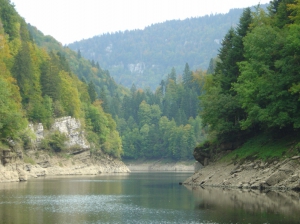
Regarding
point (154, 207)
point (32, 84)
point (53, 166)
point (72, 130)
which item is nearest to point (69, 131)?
point (72, 130)

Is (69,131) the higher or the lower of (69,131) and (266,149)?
the higher

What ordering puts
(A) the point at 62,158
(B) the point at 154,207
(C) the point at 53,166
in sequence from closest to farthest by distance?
1. (B) the point at 154,207
2. (C) the point at 53,166
3. (A) the point at 62,158

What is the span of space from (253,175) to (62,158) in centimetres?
7077

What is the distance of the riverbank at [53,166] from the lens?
90125 millimetres

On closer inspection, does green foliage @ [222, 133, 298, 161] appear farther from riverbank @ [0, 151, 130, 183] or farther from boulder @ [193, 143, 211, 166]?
riverbank @ [0, 151, 130, 183]

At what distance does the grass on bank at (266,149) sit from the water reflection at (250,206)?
5.91 metres

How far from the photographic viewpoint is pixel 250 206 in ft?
156

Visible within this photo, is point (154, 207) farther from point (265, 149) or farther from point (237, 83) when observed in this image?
point (237, 83)

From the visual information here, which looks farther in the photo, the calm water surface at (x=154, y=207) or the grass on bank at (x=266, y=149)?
the grass on bank at (x=266, y=149)

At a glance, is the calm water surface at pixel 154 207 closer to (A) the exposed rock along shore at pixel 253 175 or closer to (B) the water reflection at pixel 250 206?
(B) the water reflection at pixel 250 206

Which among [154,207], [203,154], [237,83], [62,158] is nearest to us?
[154,207]

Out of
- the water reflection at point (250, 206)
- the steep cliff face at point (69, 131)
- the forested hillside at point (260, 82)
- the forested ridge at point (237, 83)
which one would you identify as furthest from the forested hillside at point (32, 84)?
the water reflection at point (250, 206)

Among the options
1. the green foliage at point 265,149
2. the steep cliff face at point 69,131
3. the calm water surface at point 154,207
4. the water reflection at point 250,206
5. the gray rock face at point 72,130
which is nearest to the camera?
the water reflection at point 250,206

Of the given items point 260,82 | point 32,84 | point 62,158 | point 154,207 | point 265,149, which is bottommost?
point 154,207
